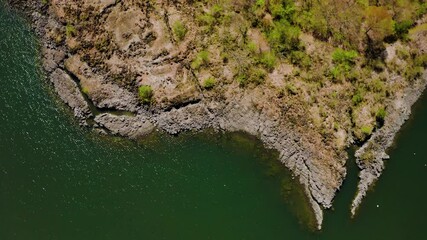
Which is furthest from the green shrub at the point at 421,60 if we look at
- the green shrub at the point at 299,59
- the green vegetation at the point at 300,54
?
the green shrub at the point at 299,59

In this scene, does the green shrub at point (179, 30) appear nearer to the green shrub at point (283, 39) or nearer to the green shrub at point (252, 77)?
the green shrub at point (252, 77)

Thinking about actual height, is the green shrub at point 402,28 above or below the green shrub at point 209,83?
above

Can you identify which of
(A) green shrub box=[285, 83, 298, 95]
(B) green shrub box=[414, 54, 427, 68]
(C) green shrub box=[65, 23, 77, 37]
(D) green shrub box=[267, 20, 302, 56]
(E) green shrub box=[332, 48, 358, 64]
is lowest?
(A) green shrub box=[285, 83, 298, 95]

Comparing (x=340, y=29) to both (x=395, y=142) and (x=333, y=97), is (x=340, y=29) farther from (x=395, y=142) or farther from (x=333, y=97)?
(x=395, y=142)

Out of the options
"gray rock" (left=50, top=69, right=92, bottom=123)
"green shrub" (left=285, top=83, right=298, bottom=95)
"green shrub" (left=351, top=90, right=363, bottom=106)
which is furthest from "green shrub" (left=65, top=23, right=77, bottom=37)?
"green shrub" (left=351, top=90, right=363, bottom=106)

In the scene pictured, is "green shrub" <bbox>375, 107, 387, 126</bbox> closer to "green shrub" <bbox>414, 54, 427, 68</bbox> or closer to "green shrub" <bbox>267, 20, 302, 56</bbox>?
"green shrub" <bbox>414, 54, 427, 68</bbox>

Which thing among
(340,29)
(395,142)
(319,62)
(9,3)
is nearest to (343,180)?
(395,142)
